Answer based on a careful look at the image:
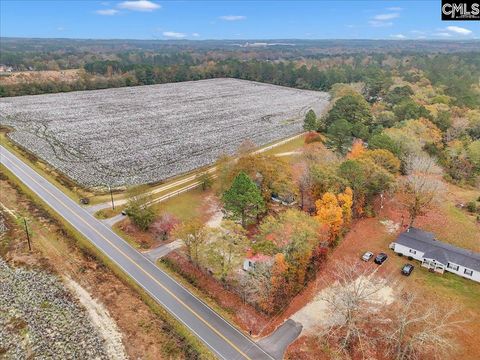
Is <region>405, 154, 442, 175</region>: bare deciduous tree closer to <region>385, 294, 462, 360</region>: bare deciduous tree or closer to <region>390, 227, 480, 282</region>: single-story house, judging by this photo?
<region>390, 227, 480, 282</region>: single-story house

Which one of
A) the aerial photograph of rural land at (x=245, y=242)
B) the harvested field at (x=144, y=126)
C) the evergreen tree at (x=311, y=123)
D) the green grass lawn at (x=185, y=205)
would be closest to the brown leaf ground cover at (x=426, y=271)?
the aerial photograph of rural land at (x=245, y=242)

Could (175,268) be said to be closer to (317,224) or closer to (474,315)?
(317,224)

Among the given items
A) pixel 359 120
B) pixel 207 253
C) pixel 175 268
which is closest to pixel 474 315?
pixel 207 253

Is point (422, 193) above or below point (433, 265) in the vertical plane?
above

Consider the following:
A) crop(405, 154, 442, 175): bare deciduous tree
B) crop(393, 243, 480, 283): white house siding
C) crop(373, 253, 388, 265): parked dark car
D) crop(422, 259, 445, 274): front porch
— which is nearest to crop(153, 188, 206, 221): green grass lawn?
crop(373, 253, 388, 265): parked dark car

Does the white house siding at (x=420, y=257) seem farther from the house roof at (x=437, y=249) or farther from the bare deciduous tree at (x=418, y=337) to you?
the bare deciduous tree at (x=418, y=337)

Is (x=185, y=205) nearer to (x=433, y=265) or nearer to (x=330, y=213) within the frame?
(x=330, y=213)

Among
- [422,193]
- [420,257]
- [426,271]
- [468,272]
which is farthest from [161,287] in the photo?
[422,193]
